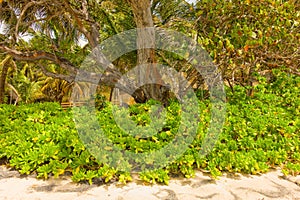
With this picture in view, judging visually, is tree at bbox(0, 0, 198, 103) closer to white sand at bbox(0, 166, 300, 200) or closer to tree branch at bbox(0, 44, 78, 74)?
tree branch at bbox(0, 44, 78, 74)

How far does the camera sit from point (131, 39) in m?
6.44

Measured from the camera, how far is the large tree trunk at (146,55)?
468 cm

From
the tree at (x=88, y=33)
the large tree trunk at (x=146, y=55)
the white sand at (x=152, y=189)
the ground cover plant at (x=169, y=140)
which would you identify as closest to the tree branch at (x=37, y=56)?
the tree at (x=88, y=33)

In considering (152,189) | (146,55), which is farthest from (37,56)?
(152,189)

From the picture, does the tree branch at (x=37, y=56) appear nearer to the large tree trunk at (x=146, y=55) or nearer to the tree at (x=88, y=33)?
the tree at (x=88, y=33)

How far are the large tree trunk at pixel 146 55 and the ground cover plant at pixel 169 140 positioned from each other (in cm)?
92

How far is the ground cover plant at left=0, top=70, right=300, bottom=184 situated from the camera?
310 cm

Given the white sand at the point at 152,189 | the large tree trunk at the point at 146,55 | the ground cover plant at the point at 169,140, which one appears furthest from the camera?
the large tree trunk at the point at 146,55

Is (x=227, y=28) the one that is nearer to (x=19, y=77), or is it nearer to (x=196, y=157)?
(x=196, y=157)

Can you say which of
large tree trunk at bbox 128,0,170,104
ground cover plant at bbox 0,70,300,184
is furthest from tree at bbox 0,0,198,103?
ground cover plant at bbox 0,70,300,184

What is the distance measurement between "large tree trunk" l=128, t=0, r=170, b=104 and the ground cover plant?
3.02ft

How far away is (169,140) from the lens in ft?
11.4

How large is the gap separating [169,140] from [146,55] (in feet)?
6.87

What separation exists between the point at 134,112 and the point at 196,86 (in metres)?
1.99
